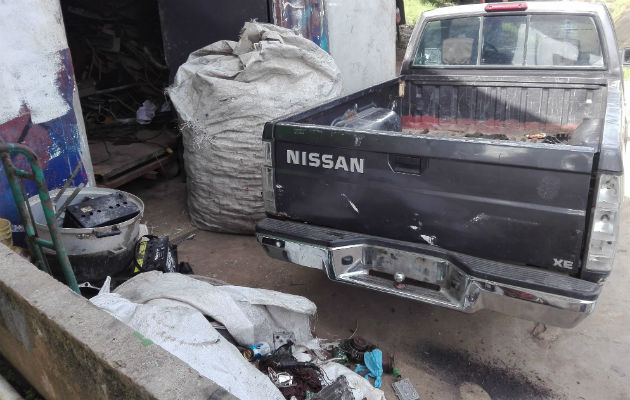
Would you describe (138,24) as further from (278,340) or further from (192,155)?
(278,340)

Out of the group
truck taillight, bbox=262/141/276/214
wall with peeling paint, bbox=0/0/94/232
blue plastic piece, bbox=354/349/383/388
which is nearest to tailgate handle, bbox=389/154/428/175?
truck taillight, bbox=262/141/276/214

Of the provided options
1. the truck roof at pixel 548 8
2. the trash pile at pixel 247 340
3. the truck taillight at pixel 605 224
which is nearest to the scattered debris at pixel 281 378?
the trash pile at pixel 247 340

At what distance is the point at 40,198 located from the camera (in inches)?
98.7

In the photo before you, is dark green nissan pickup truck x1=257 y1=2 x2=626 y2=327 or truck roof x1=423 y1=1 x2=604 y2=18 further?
truck roof x1=423 y1=1 x2=604 y2=18

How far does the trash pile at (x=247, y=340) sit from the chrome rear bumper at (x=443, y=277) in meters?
0.33

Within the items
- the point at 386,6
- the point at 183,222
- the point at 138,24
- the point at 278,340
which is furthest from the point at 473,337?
the point at 138,24

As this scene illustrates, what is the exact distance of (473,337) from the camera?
3.14 metres

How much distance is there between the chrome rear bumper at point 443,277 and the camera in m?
2.24

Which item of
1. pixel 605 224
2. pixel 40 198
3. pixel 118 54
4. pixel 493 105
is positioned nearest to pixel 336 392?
pixel 605 224

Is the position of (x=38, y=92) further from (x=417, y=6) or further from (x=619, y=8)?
(x=619, y=8)

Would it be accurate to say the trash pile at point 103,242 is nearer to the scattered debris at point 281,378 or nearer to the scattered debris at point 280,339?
the scattered debris at point 280,339

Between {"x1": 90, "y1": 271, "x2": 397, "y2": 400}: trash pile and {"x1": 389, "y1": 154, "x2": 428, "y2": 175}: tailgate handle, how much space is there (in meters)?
0.95

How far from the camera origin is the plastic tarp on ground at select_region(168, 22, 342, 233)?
414 centimetres

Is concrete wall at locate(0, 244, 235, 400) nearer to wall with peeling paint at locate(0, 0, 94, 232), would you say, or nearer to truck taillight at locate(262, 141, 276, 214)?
truck taillight at locate(262, 141, 276, 214)
